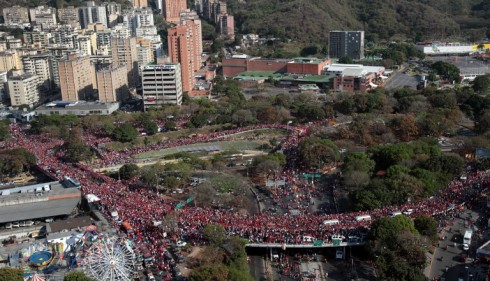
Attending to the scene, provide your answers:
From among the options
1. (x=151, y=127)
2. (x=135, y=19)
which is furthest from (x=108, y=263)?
(x=135, y=19)

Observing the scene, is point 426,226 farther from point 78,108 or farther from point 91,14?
point 91,14

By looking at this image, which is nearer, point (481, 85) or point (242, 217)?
point (242, 217)

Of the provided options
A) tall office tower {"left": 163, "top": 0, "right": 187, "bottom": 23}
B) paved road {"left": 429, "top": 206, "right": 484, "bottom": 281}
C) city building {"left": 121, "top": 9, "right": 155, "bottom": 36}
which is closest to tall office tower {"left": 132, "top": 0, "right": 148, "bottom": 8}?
tall office tower {"left": 163, "top": 0, "right": 187, "bottom": 23}

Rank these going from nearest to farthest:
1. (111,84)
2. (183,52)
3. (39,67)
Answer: (111,84) < (183,52) < (39,67)

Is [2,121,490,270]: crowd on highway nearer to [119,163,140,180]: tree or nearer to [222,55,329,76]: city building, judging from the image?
[119,163,140,180]: tree

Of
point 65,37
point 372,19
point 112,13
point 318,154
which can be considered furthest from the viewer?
point 372,19

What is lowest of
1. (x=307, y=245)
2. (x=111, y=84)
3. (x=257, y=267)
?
(x=257, y=267)

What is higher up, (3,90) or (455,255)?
(3,90)
